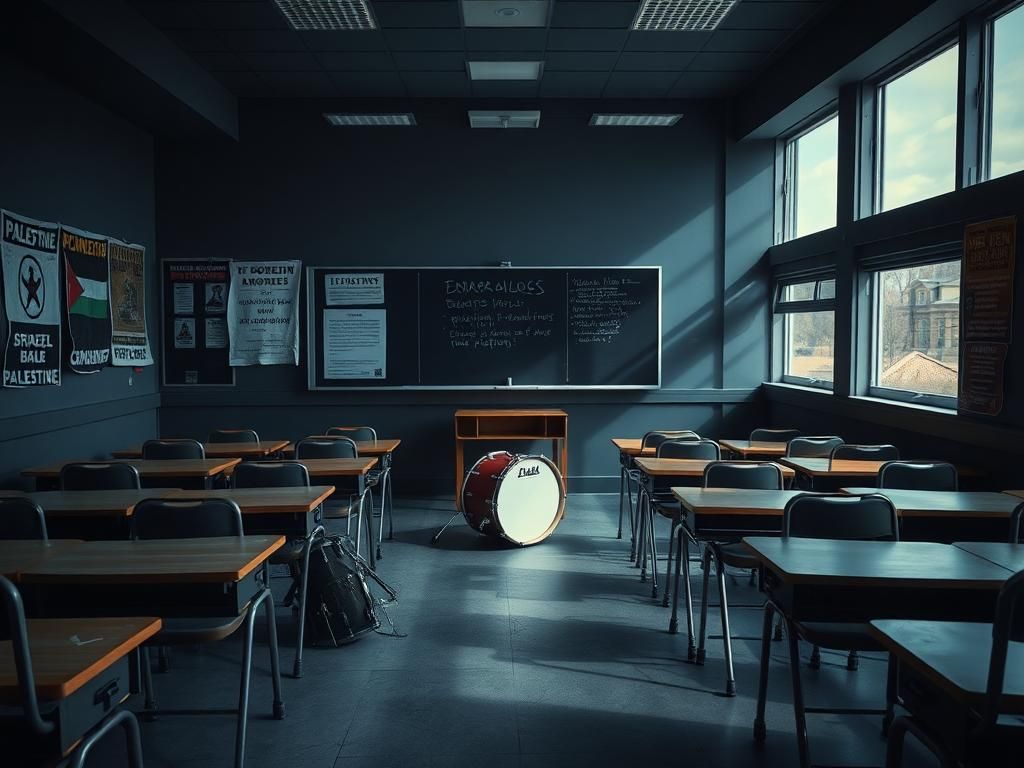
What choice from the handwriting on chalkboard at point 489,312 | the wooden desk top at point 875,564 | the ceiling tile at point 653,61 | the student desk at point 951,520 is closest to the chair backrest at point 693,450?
the student desk at point 951,520

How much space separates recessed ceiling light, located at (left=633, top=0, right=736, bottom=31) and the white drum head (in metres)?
3.13

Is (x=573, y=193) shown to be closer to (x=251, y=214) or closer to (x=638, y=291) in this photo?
(x=638, y=291)

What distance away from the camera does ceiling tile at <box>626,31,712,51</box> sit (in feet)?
19.8

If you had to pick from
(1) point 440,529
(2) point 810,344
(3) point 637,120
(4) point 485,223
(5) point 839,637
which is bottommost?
(1) point 440,529

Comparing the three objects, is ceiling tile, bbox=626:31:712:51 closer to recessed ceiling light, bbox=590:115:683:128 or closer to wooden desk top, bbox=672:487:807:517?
recessed ceiling light, bbox=590:115:683:128

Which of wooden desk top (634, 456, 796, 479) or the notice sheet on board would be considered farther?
the notice sheet on board

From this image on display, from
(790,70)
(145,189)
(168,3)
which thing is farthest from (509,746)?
(145,189)

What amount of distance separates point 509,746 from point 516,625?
1265 millimetres

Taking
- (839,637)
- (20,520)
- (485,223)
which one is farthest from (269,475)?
(485,223)

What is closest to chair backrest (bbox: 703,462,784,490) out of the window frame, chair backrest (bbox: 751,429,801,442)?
chair backrest (bbox: 751,429,801,442)

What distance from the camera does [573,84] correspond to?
23.6 feet

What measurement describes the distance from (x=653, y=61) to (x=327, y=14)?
260cm

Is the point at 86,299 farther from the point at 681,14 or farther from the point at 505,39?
the point at 681,14

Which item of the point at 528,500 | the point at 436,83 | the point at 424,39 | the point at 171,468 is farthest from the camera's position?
the point at 436,83
